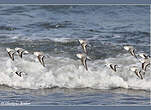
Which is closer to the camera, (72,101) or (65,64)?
(72,101)

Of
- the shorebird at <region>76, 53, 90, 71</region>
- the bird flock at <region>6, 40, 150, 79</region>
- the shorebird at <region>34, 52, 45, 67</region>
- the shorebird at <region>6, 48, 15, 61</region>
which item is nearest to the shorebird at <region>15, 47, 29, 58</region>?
the bird flock at <region>6, 40, 150, 79</region>

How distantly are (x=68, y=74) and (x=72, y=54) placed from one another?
1348 mm

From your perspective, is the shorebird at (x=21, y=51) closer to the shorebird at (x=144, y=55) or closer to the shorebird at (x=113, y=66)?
the shorebird at (x=113, y=66)

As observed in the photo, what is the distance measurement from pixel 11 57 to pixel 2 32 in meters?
2.12

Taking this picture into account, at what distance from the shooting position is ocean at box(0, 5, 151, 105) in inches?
417

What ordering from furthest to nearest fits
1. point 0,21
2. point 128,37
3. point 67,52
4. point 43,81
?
point 0,21 < point 128,37 < point 67,52 < point 43,81

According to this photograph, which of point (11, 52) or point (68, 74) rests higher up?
point (11, 52)

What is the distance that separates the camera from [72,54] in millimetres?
12750

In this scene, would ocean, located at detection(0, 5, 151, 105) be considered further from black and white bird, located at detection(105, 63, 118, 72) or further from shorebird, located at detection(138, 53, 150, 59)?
shorebird, located at detection(138, 53, 150, 59)

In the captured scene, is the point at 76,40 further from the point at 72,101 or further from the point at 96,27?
the point at 72,101

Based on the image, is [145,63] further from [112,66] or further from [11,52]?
[11,52]

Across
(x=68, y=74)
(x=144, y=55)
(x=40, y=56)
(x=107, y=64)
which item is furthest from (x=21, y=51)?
(x=144, y=55)

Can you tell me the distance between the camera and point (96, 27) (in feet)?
47.5

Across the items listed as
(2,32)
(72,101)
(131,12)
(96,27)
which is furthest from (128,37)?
(72,101)
